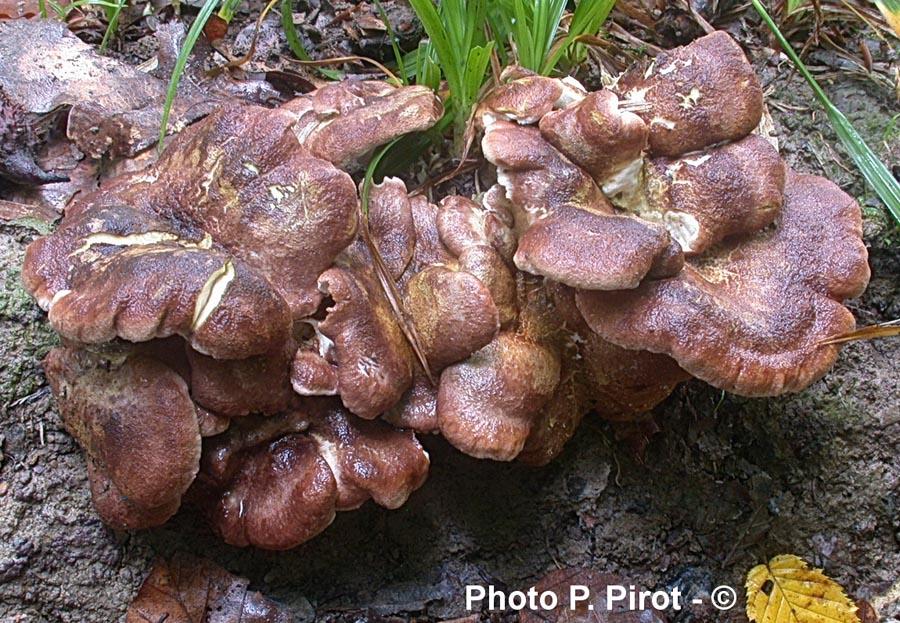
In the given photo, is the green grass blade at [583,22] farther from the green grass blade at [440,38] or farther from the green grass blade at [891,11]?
the green grass blade at [891,11]

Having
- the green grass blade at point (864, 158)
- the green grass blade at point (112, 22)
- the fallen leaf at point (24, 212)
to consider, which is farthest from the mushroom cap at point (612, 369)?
the green grass blade at point (112, 22)

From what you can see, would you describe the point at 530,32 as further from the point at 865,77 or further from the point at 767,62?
the point at 865,77

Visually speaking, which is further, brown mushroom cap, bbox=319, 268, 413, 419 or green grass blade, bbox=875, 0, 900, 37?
green grass blade, bbox=875, 0, 900, 37

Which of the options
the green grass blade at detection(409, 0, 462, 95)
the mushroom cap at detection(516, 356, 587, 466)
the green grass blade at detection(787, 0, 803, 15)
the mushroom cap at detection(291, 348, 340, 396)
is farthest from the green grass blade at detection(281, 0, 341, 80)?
the green grass blade at detection(787, 0, 803, 15)

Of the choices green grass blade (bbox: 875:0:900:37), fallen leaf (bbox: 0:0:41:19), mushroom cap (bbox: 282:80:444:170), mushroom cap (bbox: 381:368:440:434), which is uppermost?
green grass blade (bbox: 875:0:900:37)

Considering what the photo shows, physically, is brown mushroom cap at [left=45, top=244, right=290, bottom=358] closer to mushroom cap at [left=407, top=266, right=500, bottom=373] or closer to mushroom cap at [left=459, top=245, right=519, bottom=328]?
mushroom cap at [left=407, top=266, right=500, bottom=373]

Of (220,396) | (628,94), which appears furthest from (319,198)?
(628,94)

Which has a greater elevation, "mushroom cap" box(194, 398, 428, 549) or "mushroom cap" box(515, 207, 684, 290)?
"mushroom cap" box(515, 207, 684, 290)
